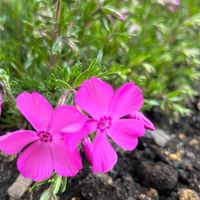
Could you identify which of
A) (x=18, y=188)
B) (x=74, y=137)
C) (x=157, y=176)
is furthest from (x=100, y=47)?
(x=74, y=137)

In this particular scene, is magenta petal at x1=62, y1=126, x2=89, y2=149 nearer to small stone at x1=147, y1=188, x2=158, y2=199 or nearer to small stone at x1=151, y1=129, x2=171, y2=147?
small stone at x1=147, y1=188, x2=158, y2=199

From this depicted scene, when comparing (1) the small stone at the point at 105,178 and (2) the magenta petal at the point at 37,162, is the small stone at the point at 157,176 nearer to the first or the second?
(1) the small stone at the point at 105,178

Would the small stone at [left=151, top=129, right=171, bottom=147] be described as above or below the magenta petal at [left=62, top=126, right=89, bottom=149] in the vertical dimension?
below

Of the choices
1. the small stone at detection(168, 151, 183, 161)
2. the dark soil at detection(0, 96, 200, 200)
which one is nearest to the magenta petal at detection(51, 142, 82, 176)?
the dark soil at detection(0, 96, 200, 200)

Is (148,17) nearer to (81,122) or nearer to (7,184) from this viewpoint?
(7,184)

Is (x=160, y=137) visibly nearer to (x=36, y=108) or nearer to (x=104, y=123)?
(x=104, y=123)

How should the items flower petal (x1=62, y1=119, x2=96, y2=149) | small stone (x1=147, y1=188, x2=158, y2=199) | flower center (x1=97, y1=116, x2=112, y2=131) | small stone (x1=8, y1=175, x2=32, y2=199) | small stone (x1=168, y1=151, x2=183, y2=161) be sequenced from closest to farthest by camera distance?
flower petal (x1=62, y1=119, x2=96, y2=149) → flower center (x1=97, y1=116, x2=112, y2=131) → small stone (x1=8, y1=175, x2=32, y2=199) → small stone (x1=147, y1=188, x2=158, y2=199) → small stone (x1=168, y1=151, x2=183, y2=161)

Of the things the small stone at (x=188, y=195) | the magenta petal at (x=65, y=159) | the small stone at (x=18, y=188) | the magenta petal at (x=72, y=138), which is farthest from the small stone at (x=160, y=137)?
the magenta petal at (x=72, y=138)
